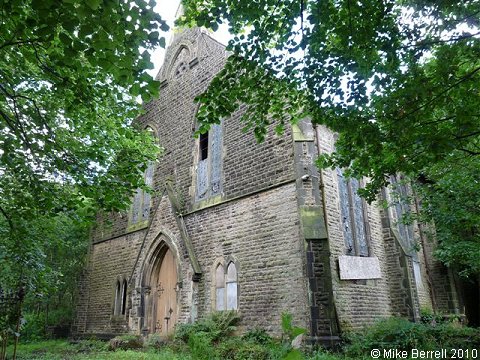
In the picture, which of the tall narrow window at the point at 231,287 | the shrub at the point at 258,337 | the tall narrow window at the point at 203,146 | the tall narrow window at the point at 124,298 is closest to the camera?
the shrub at the point at 258,337

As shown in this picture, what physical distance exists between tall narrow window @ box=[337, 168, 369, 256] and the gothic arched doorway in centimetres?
588

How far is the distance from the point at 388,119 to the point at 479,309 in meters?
15.3

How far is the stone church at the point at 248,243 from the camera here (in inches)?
381


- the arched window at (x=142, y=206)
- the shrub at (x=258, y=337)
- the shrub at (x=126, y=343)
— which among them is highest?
the arched window at (x=142, y=206)

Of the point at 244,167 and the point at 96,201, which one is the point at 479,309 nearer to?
the point at 244,167

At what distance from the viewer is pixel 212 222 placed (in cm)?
1237

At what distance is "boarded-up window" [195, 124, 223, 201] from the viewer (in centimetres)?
1304

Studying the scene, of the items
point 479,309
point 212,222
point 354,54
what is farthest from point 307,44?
point 479,309

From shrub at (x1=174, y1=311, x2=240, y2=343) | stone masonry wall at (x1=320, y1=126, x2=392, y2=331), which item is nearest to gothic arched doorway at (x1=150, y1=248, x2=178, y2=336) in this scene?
shrub at (x1=174, y1=311, x2=240, y2=343)

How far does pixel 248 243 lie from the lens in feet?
36.0

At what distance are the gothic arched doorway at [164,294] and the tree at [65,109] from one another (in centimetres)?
462

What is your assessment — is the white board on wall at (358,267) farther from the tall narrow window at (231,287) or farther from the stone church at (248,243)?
the tall narrow window at (231,287)

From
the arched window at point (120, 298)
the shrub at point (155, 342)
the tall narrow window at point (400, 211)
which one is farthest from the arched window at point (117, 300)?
the tall narrow window at point (400, 211)

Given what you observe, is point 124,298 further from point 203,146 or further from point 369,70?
point 369,70
